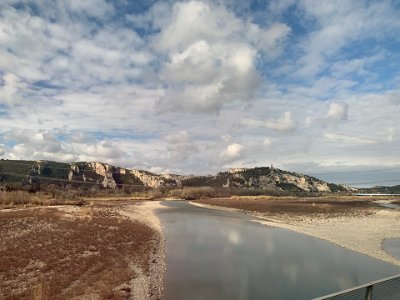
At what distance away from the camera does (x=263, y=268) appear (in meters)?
24.1

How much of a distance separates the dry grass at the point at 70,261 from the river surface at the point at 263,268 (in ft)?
8.81

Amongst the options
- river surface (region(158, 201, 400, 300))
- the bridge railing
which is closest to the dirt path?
river surface (region(158, 201, 400, 300))

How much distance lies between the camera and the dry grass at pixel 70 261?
17344 mm

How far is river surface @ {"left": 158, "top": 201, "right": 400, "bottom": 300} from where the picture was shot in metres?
18.8

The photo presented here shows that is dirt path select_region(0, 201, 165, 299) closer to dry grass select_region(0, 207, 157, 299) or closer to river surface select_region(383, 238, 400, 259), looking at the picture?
dry grass select_region(0, 207, 157, 299)

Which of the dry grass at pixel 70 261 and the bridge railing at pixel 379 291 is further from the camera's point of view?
the dry grass at pixel 70 261

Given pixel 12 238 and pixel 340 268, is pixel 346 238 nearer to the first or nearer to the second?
pixel 340 268

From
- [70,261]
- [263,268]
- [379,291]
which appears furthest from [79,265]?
[379,291]

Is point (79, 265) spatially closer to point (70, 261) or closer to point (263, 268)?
point (70, 261)

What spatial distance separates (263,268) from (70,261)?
42.0ft

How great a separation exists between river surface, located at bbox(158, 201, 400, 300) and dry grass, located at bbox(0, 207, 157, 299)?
2684 mm

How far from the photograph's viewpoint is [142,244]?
33.0m

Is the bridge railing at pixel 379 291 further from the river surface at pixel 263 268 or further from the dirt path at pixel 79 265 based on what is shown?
the dirt path at pixel 79 265

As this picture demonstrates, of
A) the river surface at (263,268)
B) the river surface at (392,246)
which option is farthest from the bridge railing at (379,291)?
the river surface at (392,246)
